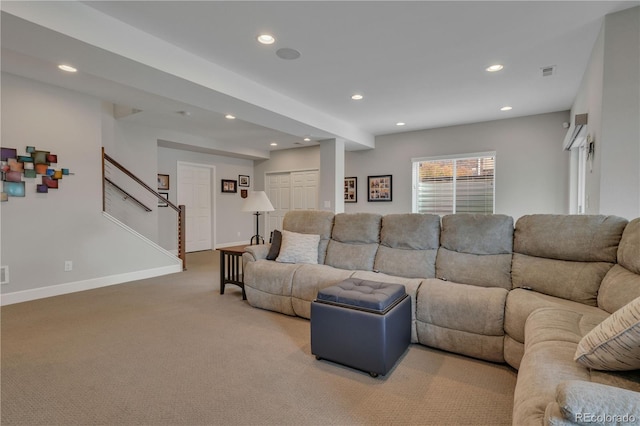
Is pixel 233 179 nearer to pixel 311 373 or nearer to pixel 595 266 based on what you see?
pixel 311 373

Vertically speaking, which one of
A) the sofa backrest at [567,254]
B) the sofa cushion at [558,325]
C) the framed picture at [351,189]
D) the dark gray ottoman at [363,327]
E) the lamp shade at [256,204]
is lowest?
the dark gray ottoman at [363,327]

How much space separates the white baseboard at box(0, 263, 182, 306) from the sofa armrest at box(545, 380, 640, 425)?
4897 mm

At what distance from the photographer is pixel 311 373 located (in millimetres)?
2146

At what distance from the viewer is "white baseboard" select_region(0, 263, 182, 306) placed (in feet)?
11.9

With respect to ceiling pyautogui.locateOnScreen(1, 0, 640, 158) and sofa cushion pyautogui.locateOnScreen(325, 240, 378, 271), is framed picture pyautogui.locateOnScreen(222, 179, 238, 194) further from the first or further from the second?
sofa cushion pyautogui.locateOnScreen(325, 240, 378, 271)

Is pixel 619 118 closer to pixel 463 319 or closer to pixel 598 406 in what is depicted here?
pixel 463 319

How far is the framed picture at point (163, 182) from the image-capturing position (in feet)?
21.6

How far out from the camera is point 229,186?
319 inches

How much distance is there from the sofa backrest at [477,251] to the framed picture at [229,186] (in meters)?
6.10

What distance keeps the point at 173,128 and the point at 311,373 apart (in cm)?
535

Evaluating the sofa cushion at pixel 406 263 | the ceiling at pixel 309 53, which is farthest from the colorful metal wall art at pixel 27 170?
the sofa cushion at pixel 406 263

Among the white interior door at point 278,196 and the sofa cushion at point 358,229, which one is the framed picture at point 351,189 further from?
the sofa cushion at point 358,229

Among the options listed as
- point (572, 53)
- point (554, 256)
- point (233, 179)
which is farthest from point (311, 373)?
point (233, 179)

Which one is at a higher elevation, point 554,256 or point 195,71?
point 195,71
